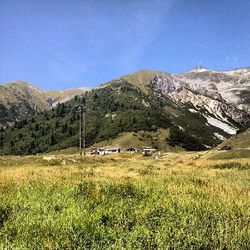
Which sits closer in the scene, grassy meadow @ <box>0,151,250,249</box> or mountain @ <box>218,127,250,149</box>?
grassy meadow @ <box>0,151,250,249</box>

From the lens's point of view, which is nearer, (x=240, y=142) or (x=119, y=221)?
(x=119, y=221)

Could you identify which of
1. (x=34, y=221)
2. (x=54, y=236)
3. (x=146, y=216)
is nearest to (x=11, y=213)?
(x=34, y=221)

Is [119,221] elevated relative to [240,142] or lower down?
lower down

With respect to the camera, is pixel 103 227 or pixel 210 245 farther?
pixel 103 227

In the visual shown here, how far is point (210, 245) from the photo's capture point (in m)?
9.36

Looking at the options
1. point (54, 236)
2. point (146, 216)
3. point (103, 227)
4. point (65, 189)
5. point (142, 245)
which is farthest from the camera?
point (65, 189)

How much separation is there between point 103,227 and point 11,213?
11.3ft

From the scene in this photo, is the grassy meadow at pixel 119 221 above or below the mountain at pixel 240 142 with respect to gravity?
below

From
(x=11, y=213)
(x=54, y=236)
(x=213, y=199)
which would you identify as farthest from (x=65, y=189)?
(x=54, y=236)

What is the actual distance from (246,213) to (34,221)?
19.7ft

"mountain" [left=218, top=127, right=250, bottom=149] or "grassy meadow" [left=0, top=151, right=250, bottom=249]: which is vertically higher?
"mountain" [left=218, top=127, right=250, bottom=149]

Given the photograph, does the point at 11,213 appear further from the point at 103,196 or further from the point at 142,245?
the point at 142,245

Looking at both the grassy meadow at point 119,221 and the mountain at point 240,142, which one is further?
the mountain at point 240,142

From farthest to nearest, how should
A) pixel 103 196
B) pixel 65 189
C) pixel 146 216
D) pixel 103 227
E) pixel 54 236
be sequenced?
pixel 65 189 < pixel 103 196 < pixel 146 216 < pixel 103 227 < pixel 54 236
